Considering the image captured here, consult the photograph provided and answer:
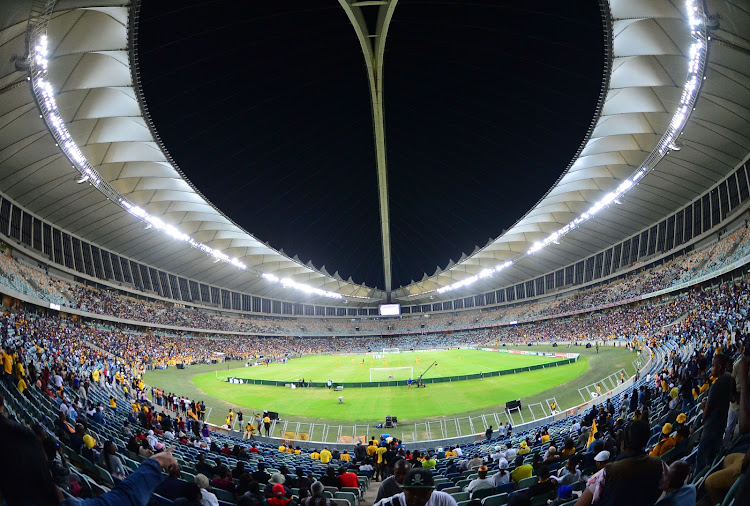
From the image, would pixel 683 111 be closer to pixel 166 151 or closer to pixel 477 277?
pixel 166 151

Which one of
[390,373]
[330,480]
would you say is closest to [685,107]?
[390,373]

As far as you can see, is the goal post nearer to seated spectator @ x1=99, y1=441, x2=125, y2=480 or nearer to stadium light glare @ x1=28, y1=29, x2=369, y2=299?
stadium light glare @ x1=28, y1=29, x2=369, y2=299

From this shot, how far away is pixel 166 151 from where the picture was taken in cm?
3738

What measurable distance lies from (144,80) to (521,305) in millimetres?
79215

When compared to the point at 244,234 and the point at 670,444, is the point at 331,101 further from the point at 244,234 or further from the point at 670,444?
the point at 670,444

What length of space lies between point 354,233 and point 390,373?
4318 cm

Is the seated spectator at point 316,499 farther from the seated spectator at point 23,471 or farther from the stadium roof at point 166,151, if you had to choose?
the stadium roof at point 166,151

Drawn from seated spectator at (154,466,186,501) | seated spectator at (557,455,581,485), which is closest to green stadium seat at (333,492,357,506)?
seated spectator at (154,466,186,501)

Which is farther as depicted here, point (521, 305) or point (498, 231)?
point (521, 305)

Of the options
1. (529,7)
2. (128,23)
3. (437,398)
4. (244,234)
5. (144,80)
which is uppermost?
(529,7)

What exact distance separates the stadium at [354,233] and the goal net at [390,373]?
2.81 feet

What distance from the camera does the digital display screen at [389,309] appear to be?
376 ft

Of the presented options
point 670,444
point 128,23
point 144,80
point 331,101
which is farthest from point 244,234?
point 670,444

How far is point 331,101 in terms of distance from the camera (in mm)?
51125
